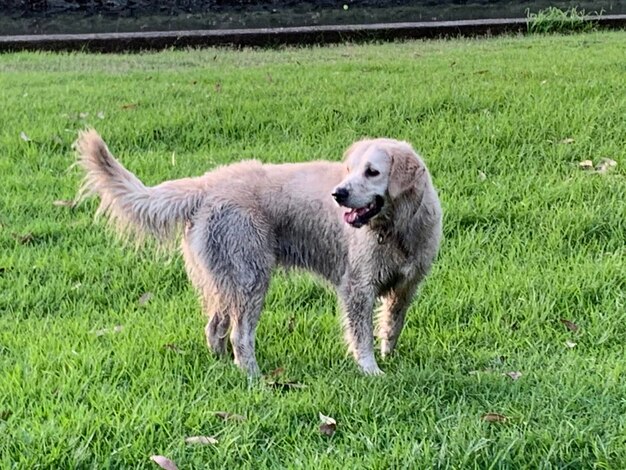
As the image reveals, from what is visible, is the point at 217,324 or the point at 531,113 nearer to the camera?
the point at 217,324

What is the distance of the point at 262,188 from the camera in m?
3.91

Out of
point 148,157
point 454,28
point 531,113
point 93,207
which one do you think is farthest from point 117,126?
point 454,28

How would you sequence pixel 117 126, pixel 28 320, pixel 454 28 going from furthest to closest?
pixel 454 28
pixel 117 126
pixel 28 320

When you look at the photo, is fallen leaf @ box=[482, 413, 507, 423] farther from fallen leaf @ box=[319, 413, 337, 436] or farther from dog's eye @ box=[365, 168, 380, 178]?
dog's eye @ box=[365, 168, 380, 178]

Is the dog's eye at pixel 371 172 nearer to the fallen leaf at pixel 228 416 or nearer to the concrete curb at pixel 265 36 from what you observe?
the fallen leaf at pixel 228 416

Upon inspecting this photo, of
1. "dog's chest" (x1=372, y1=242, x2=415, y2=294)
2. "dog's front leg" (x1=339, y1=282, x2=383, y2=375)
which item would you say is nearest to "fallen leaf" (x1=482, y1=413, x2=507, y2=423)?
"dog's front leg" (x1=339, y1=282, x2=383, y2=375)

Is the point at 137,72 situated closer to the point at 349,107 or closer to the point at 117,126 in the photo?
the point at 117,126

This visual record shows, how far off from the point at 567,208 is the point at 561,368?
1941 mm

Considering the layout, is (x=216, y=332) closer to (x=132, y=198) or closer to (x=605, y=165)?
(x=132, y=198)

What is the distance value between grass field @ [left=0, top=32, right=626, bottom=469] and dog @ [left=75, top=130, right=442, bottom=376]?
0.21 m

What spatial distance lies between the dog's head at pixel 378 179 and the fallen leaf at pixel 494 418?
959 mm

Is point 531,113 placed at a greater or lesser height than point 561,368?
greater

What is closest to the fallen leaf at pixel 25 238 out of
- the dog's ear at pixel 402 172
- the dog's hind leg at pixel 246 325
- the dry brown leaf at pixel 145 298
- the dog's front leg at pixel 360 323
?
the dry brown leaf at pixel 145 298

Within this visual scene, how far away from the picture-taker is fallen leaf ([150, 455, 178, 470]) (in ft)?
9.27
